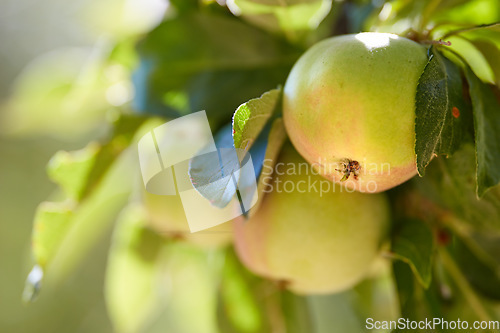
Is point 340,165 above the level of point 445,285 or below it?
above

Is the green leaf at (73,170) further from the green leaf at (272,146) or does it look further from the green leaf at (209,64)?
the green leaf at (272,146)

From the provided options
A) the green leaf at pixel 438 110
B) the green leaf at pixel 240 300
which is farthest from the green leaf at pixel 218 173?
the green leaf at pixel 240 300

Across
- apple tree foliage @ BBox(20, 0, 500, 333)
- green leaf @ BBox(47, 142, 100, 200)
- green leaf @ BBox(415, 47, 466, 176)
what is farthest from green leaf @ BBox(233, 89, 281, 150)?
green leaf @ BBox(47, 142, 100, 200)

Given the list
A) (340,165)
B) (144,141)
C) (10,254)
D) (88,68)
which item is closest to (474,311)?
(340,165)

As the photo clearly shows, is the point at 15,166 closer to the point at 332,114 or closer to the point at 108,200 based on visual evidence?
the point at 108,200

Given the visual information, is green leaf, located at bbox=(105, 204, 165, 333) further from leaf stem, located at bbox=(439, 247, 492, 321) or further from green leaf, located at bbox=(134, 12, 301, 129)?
leaf stem, located at bbox=(439, 247, 492, 321)

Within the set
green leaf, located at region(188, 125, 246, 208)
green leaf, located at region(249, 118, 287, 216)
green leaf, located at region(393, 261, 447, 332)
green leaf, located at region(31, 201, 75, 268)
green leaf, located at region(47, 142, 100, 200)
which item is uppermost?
green leaf, located at region(188, 125, 246, 208)
